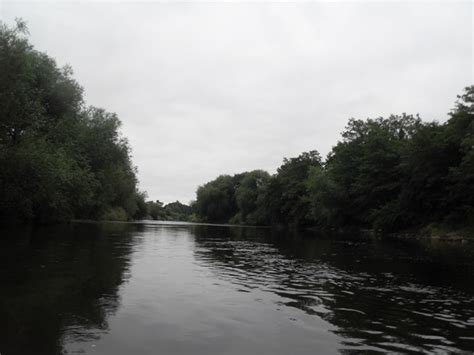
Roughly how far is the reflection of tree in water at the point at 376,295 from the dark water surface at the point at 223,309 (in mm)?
39

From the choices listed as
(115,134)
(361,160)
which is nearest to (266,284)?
(115,134)

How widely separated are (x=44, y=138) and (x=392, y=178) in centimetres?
5623

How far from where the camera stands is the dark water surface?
8.57 m

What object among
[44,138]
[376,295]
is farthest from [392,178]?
[376,295]

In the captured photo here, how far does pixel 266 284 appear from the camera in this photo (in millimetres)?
15938

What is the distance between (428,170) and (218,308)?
55.5m

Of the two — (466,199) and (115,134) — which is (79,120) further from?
(466,199)

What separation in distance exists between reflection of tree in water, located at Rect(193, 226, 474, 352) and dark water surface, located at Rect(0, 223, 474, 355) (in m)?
0.04

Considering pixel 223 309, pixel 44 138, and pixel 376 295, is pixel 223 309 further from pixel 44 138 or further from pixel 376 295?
pixel 44 138

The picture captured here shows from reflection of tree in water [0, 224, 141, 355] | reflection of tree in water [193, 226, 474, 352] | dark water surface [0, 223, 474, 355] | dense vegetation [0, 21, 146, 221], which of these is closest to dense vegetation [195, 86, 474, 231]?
reflection of tree in water [193, 226, 474, 352]

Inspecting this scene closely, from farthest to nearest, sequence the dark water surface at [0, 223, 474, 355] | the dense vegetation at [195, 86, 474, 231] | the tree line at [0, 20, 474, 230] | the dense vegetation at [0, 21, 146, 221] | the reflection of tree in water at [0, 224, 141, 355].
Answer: the dense vegetation at [195, 86, 474, 231] → the tree line at [0, 20, 474, 230] → the dense vegetation at [0, 21, 146, 221] → the dark water surface at [0, 223, 474, 355] → the reflection of tree in water at [0, 224, 141, 355]

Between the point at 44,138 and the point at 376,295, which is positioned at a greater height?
the point at 44,138

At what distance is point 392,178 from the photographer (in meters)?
74.2

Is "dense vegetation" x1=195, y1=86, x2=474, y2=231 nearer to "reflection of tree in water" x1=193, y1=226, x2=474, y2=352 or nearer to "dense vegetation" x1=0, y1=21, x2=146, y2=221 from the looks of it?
"reflection of tree in water" x1=193, y1=226, x2=474, y2=352
